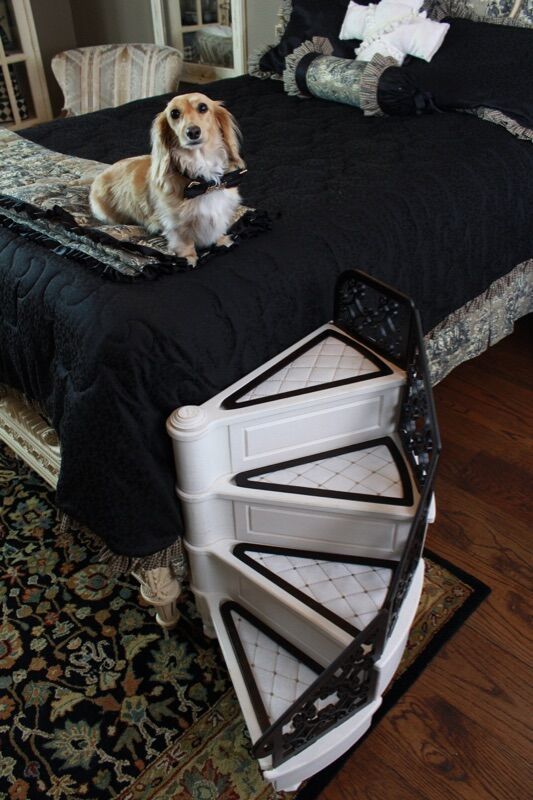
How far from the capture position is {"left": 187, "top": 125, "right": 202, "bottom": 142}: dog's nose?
3.97ft

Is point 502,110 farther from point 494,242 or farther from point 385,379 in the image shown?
point 385,379

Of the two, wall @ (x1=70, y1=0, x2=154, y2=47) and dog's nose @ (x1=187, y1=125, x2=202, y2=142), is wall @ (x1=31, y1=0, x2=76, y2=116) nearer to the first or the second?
wall @ (x1=70, y1=0, x2=154, y2=47)

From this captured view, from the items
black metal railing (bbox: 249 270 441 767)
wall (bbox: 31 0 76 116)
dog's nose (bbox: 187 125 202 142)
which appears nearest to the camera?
black metal railing (bbox: 249 270 441 767)

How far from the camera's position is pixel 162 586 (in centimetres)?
137

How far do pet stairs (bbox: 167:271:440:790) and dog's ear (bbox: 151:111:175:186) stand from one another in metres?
Answer: 0.46

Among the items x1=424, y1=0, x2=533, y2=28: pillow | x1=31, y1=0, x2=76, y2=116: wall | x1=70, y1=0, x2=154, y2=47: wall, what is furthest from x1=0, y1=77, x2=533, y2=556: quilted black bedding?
x1=31, y1=0, x2=76, y2=116: wall

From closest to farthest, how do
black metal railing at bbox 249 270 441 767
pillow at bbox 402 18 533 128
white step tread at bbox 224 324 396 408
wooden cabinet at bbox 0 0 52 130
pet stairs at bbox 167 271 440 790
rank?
black metal railing at bbox 249 270 441 767, pet stairs at bbox 167 271 440 790, white step tread at bbox 224 324 396 408, pillow at bbox 402 18 533 128, wooden cabinet at bbox 0 0 52 130

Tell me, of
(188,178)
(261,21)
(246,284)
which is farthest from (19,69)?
(246,284)

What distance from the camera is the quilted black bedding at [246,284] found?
1.19 m

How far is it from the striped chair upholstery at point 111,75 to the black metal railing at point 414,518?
7.22 ft

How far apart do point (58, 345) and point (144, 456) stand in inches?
11.8

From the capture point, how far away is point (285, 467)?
135 cm

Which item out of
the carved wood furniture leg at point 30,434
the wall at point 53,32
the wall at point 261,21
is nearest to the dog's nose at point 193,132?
the carved wood furniture leg at point 30,434

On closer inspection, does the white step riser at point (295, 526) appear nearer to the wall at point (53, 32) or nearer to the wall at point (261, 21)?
the wall at point (261, 21)
